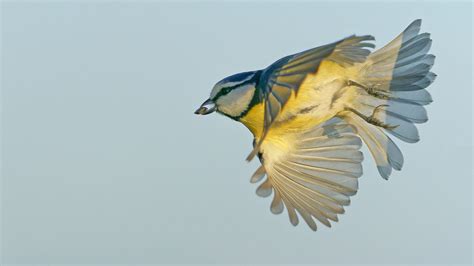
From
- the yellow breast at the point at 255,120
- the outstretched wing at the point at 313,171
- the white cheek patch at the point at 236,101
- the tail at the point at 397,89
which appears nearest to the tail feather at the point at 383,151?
the tail at the point at 397,89

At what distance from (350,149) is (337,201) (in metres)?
0.31

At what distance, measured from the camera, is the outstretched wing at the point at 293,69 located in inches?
155

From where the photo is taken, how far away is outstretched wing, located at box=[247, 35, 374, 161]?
12.9ft

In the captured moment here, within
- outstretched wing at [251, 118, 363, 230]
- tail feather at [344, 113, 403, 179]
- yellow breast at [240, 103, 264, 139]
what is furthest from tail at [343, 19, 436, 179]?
yellow breast at [240, 103, 264, 139]

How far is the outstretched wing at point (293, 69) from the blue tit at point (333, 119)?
0.05 meters

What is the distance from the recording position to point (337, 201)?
Answer: 492 centimetres

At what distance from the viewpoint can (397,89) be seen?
4965 mm

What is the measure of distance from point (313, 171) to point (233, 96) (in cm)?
72

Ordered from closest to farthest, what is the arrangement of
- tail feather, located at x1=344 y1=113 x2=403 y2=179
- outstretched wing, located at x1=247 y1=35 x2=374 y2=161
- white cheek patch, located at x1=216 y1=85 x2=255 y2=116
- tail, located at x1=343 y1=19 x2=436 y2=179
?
outstretched wing, located at x1=247 y1=35 x2=374 y2=161 < white cheek patch, located at x1=216 y1=85 x2=255 y2=116 < tail, located at x1=343 y1=19 x2=436 y2=179 < tail feather, located at x1=344 y1=113 x2=403 y2=179

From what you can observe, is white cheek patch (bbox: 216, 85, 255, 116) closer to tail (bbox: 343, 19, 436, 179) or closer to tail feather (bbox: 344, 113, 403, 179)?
tail (bbox: 343, 19, 436, 179)

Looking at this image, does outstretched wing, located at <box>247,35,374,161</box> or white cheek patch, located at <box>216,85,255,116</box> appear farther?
white cheek patch, located at <box>216,85,255,116</box>

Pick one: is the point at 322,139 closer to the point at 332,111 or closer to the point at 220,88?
the point at 332,111

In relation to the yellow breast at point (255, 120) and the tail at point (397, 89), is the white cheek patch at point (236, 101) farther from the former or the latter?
the tail at point (397, 89)

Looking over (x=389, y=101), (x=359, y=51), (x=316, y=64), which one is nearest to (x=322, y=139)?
(x=389, y=101)
